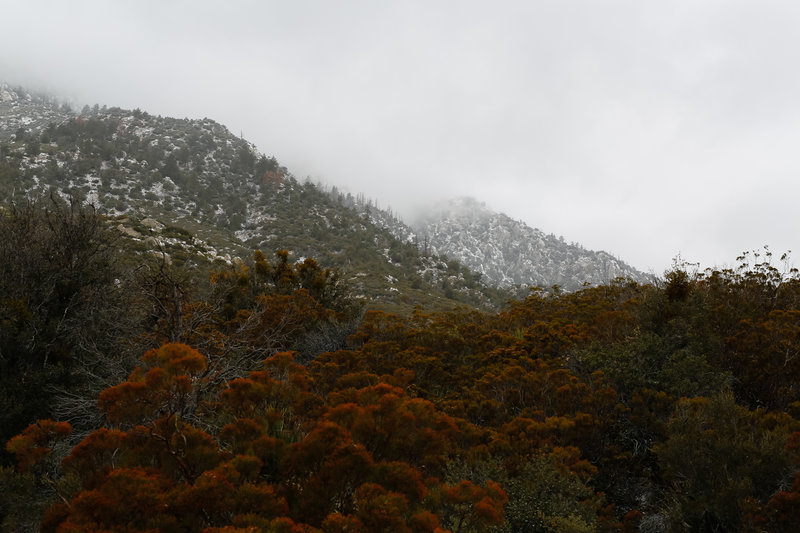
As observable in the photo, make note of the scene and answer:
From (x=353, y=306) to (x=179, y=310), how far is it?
10174 mm

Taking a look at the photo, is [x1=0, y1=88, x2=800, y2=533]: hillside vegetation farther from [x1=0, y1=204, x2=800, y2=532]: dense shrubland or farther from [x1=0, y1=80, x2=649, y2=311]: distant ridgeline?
[x1=0, y1=80, x2=649, y2=311]: distant ridgeline

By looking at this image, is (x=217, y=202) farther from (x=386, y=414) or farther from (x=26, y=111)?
(x=26, y=111)

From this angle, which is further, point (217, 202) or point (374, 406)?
point (217, 202)

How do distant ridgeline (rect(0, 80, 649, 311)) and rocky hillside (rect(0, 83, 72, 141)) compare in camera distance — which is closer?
distant ridgeline (rect(0, 80, 649, 311))

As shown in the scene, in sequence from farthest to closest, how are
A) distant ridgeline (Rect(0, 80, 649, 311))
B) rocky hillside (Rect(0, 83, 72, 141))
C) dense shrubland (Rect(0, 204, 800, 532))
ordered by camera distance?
rocky hillside (Rect(0, 83, 72, 141))
distant ridgeline (Rect(0, 80, 649, 311))
dense shrubland (Rect(0, 204, 800, 532))

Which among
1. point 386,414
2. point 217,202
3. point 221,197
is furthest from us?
point 221,197

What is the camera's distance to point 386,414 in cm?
419

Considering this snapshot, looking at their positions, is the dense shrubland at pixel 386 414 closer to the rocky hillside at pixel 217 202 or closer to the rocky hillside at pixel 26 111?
the rocky hillside at pixel 217 202

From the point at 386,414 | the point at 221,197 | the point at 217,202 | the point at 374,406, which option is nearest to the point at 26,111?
the point at 221,197

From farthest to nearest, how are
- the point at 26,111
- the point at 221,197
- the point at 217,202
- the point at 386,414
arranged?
the point at 26,111
the point at 221,197
the point at 217,202
the point at 386,414

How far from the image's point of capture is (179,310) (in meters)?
7.16

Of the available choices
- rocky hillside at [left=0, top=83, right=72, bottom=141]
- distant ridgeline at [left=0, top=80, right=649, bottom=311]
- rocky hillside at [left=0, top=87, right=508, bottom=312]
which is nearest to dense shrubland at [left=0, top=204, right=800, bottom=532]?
rocky hillside at [left=0, top=87, right=508, bottom=312]

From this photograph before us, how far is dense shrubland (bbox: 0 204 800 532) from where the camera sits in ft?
11.2

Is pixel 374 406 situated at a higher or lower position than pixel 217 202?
lower
